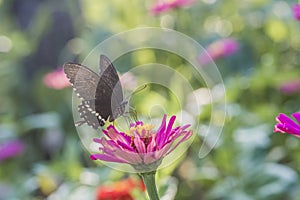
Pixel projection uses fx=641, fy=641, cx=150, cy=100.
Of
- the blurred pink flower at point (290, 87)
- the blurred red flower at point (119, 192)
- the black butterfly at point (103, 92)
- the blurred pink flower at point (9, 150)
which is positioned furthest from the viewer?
the blurred pink flower at point (9, 150)

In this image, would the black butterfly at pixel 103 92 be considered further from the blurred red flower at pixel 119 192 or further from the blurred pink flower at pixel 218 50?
the blurred pink flower at pixel 218 50

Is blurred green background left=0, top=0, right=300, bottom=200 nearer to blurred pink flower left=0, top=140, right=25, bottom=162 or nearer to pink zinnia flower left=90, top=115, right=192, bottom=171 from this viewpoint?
blurred pink flower left=0, top=140, right=25, bottom=162

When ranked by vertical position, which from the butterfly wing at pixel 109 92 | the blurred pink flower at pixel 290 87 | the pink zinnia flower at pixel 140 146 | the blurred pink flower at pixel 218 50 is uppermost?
the blurred pink flower at pixel 218 50

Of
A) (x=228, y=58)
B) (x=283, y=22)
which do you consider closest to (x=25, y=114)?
(x=228, y=58)

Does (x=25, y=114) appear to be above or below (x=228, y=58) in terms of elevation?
above

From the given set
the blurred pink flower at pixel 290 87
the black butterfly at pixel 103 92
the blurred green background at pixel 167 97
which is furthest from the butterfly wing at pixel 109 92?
the blurred pink flower at pixel 290 87

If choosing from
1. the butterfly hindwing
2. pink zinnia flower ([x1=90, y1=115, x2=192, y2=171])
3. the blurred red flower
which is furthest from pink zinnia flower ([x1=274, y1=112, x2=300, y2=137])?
Answer: the blurred red flower

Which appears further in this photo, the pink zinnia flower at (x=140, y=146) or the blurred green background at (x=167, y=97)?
the blurred green background at (x=167, y=97)

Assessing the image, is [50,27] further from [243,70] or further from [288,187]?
[288,187]
